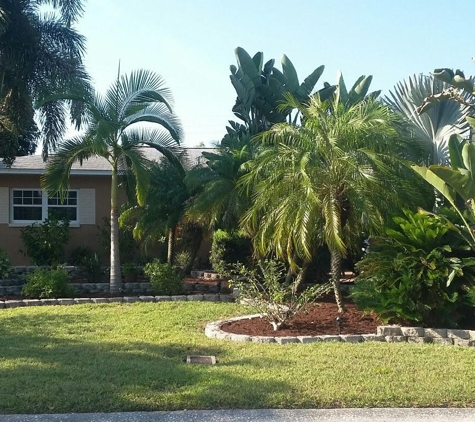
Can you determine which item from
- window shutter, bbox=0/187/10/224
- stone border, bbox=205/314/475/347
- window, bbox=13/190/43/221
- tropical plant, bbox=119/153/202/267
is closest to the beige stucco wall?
window shutter, bbox=0/187/10/224

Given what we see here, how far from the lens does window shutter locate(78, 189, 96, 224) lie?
66.2 feet

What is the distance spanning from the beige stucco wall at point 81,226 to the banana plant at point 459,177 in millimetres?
12160

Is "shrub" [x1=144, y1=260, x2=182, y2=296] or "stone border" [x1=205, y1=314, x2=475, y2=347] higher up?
"shrub" [x1=144, y1=260, x2=182, y2=296]

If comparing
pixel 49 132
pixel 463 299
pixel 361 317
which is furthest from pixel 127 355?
pixel 49 132

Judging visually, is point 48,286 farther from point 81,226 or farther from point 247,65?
point 247,65

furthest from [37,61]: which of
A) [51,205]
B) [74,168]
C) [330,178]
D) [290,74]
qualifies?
[330,178]

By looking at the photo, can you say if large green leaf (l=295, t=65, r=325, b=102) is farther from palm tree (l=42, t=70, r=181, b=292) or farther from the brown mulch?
the brown mulch

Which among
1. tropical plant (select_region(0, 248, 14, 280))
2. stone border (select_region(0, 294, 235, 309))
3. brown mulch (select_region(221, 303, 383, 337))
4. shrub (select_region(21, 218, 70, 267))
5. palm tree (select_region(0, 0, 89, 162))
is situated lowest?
brown mulch (select_region(221, 303, 383, 337))

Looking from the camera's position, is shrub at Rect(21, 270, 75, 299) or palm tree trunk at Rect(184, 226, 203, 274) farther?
Result: palm tree trunk at Rect(184, 226, 203, 274)

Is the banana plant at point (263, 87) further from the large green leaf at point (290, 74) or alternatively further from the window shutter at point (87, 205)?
the window shutter at point (87, 205)

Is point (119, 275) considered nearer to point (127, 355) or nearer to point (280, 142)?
point (280, 142)

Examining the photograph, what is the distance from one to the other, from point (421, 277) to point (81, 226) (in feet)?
41.9

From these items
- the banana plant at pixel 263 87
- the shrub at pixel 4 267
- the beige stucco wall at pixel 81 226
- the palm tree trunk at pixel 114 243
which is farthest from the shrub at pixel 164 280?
the banana plant at pixel 263 87

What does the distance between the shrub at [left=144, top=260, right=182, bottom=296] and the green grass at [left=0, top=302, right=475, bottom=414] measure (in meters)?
3.93
